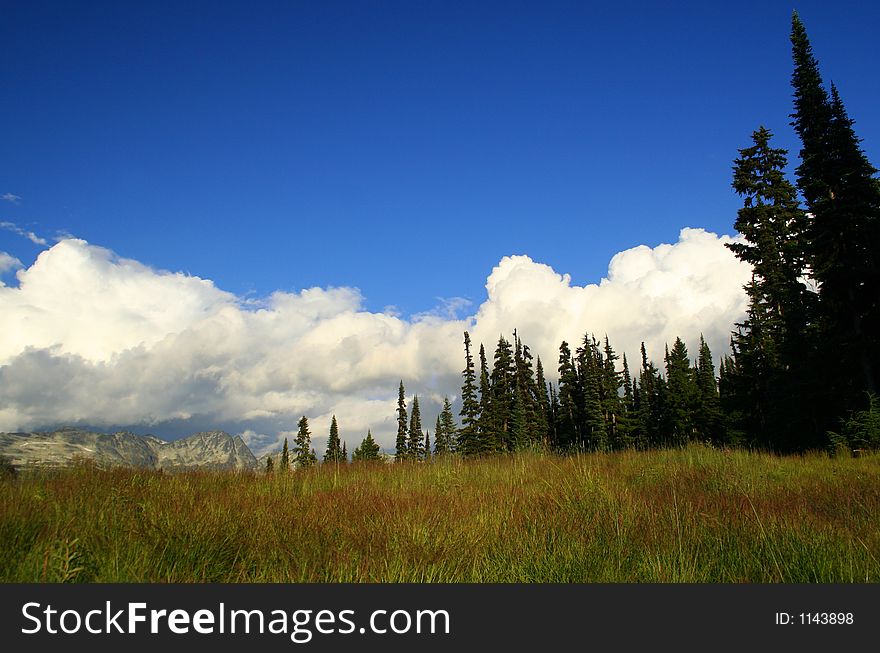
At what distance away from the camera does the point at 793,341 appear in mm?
24844

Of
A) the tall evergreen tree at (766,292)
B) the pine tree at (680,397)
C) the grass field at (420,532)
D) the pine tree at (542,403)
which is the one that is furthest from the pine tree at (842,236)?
the pine tree at (542,403)

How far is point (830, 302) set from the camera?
19.8 metres

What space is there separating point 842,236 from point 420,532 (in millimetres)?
23108

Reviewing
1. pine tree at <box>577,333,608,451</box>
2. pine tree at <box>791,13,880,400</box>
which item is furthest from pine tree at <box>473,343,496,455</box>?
pine tree at <box>791,13,880,400</box>

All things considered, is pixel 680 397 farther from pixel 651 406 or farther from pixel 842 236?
pixel 842 236

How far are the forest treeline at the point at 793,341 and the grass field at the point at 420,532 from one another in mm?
4662

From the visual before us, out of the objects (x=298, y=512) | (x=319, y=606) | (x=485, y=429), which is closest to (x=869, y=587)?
(x=319, y=606)

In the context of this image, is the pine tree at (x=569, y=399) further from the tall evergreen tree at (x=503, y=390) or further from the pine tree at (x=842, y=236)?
the pine tree at (x=842, y=236)

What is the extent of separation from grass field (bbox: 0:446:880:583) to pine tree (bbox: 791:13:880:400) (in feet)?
50.6

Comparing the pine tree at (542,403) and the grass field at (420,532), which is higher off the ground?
the pine tree at (542,403)

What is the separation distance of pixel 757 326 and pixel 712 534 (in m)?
33.7

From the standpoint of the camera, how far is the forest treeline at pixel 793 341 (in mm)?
19125

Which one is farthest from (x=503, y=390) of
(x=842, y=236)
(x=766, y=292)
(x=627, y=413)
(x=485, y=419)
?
(x=842, y=236)

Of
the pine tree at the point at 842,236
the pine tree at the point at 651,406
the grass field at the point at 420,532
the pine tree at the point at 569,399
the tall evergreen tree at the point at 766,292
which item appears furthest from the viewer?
the pine tree at the point at 569,399
